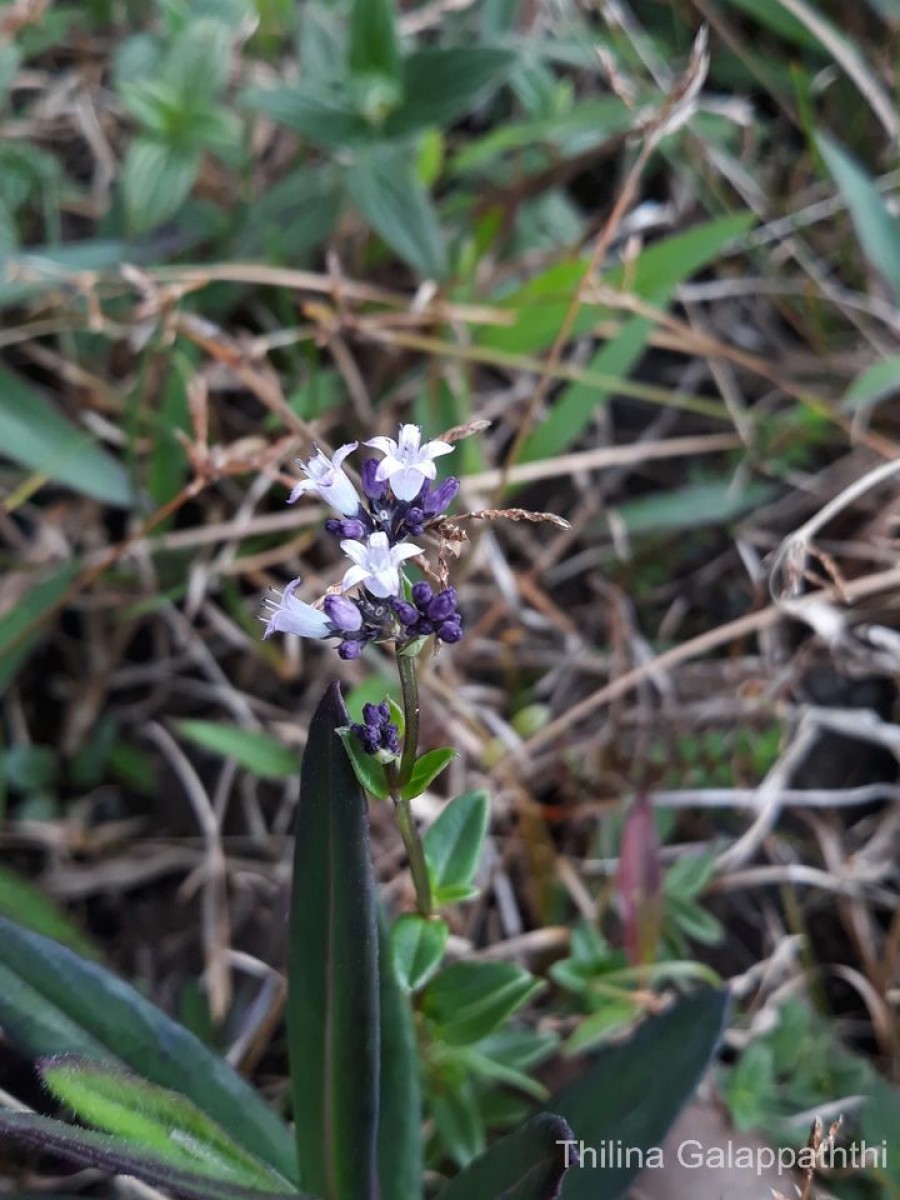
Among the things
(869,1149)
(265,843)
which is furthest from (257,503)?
(869,1149)

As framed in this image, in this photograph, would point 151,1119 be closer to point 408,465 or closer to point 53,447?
point 408,465

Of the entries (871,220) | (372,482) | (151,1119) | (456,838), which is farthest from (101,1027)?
(871,220)

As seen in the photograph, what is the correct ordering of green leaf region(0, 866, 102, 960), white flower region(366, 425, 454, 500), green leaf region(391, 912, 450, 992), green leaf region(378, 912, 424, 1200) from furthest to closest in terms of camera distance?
green leaf region(0, 866, 102, 960) < green leaf region(378, 912, 424, 1200) < green leaf region(391, 912, 450, 992) < white flower region(366, 425, 454, 500)

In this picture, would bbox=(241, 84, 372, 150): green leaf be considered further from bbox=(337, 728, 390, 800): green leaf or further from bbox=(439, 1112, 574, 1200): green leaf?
bbox=(439, 1112, 574, 1200): green leaf

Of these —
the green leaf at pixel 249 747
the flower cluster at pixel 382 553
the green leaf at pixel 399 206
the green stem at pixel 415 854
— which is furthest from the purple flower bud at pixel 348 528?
the green leaf at pixel 399 206

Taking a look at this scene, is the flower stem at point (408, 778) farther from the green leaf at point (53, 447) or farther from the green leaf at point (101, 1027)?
the green leaf at point (53, 447)

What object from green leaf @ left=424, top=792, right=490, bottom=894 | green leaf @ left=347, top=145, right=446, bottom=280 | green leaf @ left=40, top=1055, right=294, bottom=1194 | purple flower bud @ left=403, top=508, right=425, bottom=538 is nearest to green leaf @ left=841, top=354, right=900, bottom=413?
green leaf @ left=347, top=145, right=446, bottom=280
